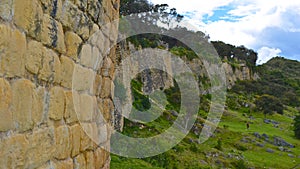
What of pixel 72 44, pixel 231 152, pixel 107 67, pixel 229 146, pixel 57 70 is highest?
pixel 72 44

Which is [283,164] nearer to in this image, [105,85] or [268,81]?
[105,85]

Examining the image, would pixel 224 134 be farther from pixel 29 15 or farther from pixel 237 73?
pixel 237 73

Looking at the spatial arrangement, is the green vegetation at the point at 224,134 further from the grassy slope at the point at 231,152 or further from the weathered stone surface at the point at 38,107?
the weathered stone surface at the point at 38,107

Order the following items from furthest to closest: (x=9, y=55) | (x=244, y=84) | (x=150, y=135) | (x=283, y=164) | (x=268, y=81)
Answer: (x=268, y=81), (x=244, y=84), (x=283, y=164), (x=150, y=135), (x=9, y=55)

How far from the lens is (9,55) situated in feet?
6.61

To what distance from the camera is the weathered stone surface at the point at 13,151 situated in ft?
6.56

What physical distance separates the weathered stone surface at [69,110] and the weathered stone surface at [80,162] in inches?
13.9

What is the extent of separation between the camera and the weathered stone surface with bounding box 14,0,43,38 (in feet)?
6.82

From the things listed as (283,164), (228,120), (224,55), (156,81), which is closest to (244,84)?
(224,55)

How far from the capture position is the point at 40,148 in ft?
8.04

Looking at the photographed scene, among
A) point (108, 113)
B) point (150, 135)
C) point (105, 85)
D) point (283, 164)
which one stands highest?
point (105, 85)

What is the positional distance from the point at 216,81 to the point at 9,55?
152 feet

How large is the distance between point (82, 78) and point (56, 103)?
2.03 feet

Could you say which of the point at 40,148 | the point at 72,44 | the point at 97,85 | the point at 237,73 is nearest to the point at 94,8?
the point at 72,44
